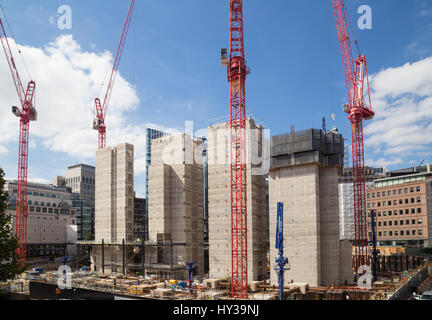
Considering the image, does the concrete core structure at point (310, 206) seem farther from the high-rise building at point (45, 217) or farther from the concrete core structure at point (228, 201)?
the high-rise building at point (45, 217)

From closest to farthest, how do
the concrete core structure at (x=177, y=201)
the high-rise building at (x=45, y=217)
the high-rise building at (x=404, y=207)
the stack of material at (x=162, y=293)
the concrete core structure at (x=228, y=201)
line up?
the stack of material at (x=162, y=293) → the concrete core structure at (x=228, y=201) → the concrete core structure at (x=177, y=201) → the high-rise building at (x=404, y=207) → the high-rise building at (x=45, y=217)

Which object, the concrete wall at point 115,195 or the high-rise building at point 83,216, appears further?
the high-rise building at point 83,216

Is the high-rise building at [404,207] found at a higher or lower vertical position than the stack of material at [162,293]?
higher

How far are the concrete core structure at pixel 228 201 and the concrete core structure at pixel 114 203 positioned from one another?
109ft

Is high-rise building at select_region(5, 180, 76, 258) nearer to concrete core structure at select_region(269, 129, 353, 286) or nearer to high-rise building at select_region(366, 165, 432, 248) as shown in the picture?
concrete core structure at select_region(269, 129, 353, 286)

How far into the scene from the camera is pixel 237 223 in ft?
272

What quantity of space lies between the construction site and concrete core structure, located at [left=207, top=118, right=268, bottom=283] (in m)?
0.26

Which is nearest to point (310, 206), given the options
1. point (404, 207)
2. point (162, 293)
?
point (162, 293)

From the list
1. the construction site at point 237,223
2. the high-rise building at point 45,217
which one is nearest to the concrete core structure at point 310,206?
the construction site at point 237,223

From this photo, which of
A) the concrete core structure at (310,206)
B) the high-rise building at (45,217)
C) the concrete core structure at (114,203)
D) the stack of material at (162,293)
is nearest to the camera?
the stack of material at (162,293)

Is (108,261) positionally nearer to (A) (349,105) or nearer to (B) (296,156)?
(B) (296,156)

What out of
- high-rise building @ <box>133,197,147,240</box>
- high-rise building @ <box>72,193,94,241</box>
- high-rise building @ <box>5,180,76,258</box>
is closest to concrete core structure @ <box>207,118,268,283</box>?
high-rise building @ <box>5,180,76,258</box>

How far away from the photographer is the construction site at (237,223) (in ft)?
249

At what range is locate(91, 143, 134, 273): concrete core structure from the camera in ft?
375
